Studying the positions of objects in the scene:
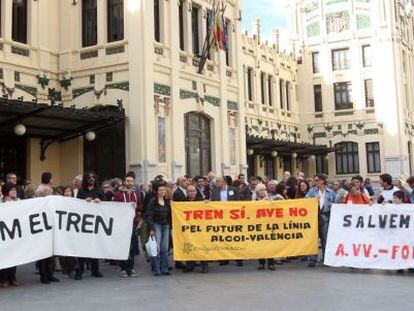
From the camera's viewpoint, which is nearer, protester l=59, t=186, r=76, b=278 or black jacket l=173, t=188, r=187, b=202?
protester l=59, t=186, r=76, b=278

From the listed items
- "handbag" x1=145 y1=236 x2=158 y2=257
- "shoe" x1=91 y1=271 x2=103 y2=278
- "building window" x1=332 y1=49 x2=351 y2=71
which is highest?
"building window" x1=332 y1=49 x2=351 y2=71

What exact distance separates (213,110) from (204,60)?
211 centimetres

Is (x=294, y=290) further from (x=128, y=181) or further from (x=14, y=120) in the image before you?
(x=14, y=120)

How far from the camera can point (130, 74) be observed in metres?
19.7

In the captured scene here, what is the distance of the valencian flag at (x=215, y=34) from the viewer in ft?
75.2

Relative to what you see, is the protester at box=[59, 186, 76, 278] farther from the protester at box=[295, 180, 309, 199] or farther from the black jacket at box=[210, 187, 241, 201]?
the protester at box=[295, 180, 309, 199]

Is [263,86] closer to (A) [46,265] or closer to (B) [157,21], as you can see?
(B) [157,21]

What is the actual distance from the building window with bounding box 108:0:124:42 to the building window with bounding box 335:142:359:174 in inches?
877

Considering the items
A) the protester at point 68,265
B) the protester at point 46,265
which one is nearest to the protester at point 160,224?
the protester at point 68,265

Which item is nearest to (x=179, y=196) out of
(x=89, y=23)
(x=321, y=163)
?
(x=89, y=23)

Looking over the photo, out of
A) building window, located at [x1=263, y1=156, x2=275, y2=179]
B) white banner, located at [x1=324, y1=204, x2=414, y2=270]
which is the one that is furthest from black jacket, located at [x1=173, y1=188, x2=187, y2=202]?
building window, located at [x1=263, y1=156, x2=275, y2=179]

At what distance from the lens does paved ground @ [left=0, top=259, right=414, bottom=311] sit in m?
8.16

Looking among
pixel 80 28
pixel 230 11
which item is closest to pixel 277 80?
pixel 230 11

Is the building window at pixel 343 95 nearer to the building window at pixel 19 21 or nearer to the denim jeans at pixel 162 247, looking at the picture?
the building window at pixel 19 21
